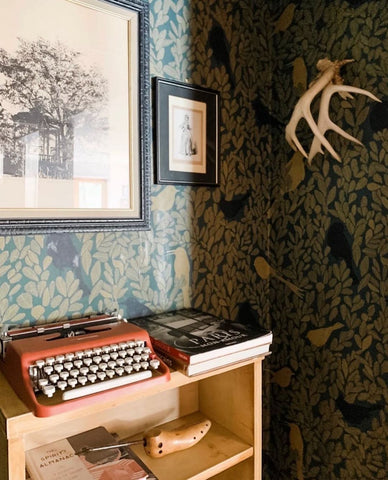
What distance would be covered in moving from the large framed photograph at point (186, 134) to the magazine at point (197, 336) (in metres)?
0.49

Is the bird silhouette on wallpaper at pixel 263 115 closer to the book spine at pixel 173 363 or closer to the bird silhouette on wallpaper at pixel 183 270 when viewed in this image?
the bird silhouette on wallpaper at pixel 183 270

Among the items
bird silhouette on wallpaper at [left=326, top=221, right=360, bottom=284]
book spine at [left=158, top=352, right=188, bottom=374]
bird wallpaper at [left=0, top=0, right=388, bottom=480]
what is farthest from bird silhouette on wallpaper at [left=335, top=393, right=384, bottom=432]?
book spine at [left=158, top=352, right=188, bottom=374]

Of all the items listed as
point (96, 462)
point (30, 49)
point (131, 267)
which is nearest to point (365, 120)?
point (131, 267)

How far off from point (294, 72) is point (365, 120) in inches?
15.8

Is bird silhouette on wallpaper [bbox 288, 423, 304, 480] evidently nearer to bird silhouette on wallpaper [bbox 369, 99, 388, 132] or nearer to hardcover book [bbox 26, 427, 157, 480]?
hardcover book [bbox 26, 427, 157, 480]

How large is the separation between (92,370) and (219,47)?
130cm

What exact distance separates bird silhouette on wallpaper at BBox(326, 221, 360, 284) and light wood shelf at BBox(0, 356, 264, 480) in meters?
0.54

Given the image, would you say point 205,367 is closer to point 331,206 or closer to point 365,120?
point 331,206

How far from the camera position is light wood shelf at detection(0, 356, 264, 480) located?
1172mm

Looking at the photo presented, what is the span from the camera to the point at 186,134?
4.98 feet

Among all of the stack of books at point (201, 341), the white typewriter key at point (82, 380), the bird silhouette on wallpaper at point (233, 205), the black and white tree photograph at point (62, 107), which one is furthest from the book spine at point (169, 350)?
the bird silhouette on wallpaper at point (233, 205)

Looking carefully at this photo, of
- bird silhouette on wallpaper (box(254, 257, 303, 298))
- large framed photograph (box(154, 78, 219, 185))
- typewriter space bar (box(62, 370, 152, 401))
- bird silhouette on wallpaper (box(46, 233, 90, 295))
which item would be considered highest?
large framed photograph (box(154, 78, 219, 185))

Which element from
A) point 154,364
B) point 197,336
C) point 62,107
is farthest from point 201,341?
point 62,107

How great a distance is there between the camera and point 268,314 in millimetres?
1828
